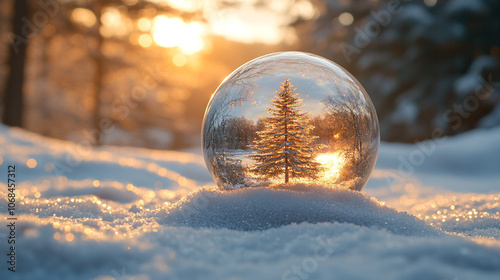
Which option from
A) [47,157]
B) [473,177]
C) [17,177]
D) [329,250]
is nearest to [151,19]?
[47,157]

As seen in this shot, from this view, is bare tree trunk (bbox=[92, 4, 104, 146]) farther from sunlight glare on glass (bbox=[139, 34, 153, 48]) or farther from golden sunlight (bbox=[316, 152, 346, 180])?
golden sunlight (bbox=[316, 152, 346, 180])

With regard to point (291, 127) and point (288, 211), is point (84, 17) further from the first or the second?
Answer: point (288, 211)

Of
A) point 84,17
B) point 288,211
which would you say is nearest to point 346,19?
point 84,17

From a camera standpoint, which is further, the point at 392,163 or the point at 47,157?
the point at 392,163

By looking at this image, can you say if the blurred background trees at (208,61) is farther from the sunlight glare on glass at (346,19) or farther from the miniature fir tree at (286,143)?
the miniature fir tree at (286,143)

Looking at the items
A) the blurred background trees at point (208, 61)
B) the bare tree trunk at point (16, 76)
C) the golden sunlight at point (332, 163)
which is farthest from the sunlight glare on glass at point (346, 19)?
the golden sunlight at point (332, 163)

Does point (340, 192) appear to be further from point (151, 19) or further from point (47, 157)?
point (151, 19)
